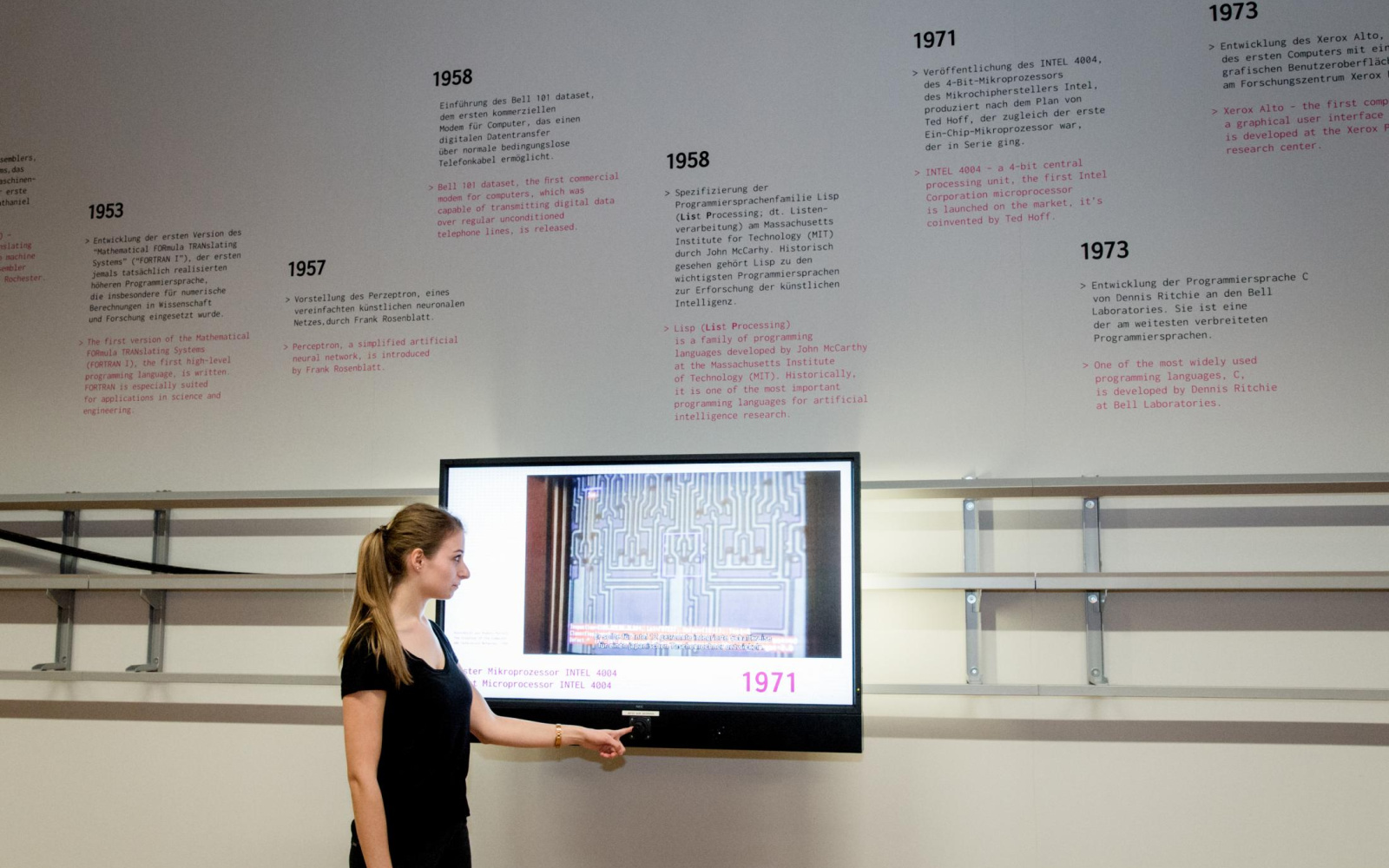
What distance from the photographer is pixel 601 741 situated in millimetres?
2400

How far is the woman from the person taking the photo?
6.37 feet

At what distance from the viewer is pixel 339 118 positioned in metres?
3.00

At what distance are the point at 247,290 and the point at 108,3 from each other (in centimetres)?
104

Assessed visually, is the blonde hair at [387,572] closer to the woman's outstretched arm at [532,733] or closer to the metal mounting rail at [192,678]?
the woman's outstretched arm at [532,733]

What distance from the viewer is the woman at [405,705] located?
76.4 inches

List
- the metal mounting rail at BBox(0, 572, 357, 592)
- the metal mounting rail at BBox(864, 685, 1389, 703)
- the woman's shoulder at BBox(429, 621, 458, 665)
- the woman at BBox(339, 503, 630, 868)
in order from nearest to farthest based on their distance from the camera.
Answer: the woman at BBox(339, 503, 630, 868), the woman's shoulder at BBox(429, 621, 458, 665), the metal mounting rail at BBox(864, 685, 1389, 703), the metal mounting rail at BBox(0, 572, 357, 592)

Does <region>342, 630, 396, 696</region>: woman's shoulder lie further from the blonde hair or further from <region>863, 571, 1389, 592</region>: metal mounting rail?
<region>863, 571, 1389, 592</region>: metal mounting rail

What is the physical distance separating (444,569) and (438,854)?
1.85ft

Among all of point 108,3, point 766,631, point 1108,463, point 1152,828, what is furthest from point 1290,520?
point 108,3

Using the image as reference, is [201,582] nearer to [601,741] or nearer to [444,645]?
[444,645]

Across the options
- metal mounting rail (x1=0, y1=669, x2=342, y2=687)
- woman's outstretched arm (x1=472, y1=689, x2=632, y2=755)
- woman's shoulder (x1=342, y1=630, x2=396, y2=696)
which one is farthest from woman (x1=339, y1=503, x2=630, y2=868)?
metal mounting rail (x1=0, y1=669, x2=342, y2=687)

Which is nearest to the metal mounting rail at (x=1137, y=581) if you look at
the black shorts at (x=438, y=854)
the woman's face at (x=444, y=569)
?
the woman's face at (x=444, y=569)

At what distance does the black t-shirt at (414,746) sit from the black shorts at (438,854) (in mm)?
11

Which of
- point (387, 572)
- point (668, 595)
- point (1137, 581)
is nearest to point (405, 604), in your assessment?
point (387, 572)
